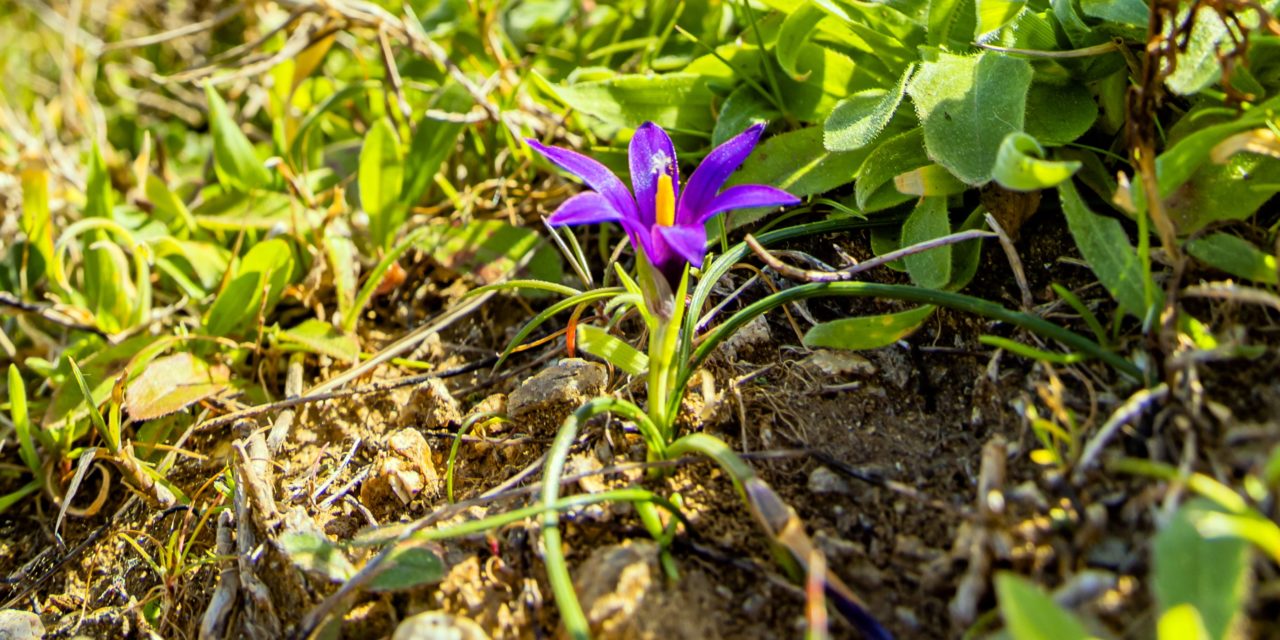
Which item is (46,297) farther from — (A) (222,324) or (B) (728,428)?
(B) (728,428)

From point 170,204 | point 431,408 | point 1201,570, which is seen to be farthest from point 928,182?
point 170,204

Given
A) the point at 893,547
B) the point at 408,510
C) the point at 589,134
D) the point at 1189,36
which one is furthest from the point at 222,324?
the point at 1189,36

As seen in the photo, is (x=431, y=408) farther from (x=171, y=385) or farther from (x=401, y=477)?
(x=171, y=385)

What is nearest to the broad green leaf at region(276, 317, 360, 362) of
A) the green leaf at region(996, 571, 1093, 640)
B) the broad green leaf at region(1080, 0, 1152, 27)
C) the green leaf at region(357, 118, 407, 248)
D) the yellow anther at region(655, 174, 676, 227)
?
the green leaf at region(357, 118, 407, 248)

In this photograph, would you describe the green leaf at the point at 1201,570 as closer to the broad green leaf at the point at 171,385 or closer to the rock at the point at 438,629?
the rock at the point at 438,629

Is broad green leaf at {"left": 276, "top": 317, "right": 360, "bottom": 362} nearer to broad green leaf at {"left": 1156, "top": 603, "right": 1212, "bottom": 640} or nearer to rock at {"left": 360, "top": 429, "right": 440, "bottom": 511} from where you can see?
rock at {"left": 360, "top": 429, "right": 440, "bottom": 511}

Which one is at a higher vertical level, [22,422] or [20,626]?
[22,422]

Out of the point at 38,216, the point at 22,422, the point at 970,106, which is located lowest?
the point at 22,422
